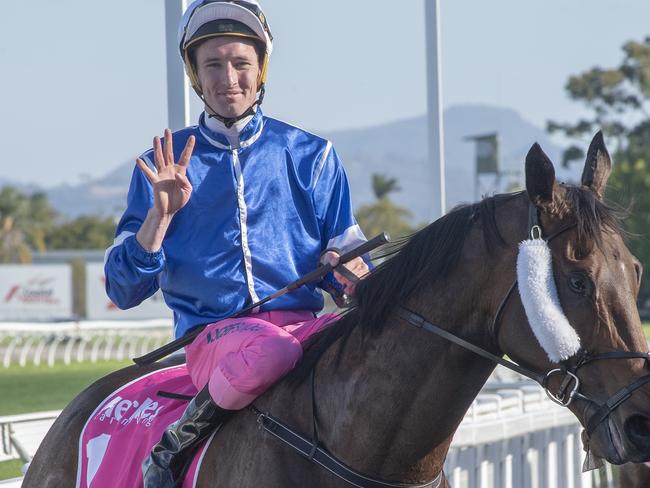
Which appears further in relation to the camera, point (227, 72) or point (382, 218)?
point (382, 218)

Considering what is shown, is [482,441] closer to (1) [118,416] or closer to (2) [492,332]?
(1) [118,416]

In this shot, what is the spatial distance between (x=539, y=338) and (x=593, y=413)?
8.2 inches

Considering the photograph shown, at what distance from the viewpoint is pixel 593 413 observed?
260 centimetres

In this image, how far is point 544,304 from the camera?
2645mm

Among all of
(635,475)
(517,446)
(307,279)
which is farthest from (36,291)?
(307,279)

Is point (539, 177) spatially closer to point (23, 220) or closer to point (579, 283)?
point (579, 283)

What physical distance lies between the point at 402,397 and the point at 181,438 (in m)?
0.66

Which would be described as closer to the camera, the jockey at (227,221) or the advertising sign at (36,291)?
the jockey at (227,221)

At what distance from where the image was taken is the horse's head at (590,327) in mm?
2559

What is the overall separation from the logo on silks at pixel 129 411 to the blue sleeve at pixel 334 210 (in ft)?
2.12

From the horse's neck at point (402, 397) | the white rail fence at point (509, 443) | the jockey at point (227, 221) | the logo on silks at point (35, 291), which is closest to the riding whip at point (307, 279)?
the jockey at point (227, 221)

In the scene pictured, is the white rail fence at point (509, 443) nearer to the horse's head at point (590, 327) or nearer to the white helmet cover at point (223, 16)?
the white helmet cover at point (223, 16)

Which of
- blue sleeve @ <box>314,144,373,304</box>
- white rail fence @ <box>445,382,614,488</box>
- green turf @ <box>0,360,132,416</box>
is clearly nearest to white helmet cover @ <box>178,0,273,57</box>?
blue sleeve @ <box>314,144,373,304</box>

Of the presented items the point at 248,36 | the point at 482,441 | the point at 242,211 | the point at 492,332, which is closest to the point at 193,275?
the point at 242,211
